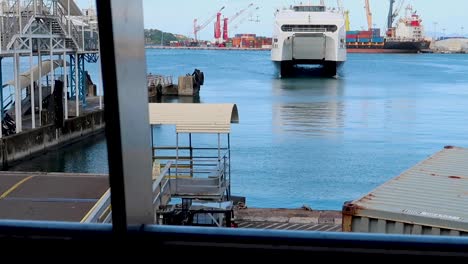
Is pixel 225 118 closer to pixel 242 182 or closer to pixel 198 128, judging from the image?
pixel 198 128

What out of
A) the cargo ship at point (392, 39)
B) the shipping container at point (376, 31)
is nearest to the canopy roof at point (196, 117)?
the cargo ship at point (392, 39)

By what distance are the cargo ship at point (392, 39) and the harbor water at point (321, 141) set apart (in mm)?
48718

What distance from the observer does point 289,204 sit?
1091 centimetres

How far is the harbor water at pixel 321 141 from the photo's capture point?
1223 cm

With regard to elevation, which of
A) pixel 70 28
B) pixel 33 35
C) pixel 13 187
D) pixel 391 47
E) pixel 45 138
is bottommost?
pixel 391 47

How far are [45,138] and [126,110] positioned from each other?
13967mm

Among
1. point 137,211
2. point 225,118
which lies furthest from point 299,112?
point 137,211

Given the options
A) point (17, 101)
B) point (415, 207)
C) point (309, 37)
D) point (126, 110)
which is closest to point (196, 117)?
point (415, 207)

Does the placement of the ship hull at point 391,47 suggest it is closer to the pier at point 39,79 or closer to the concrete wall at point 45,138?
the pier at point 39,79

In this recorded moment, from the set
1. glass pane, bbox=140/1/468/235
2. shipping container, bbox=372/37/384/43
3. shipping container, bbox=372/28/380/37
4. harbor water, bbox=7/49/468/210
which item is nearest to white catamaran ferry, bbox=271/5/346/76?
glass pane, bbox=140/1/468/235

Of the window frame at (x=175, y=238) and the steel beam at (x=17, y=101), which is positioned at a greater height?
the window frame at (x=175, y=238)

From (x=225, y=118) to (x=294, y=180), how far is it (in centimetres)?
523

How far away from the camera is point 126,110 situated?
1.25 meters

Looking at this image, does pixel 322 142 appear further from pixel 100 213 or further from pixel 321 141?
pixel 100 213
